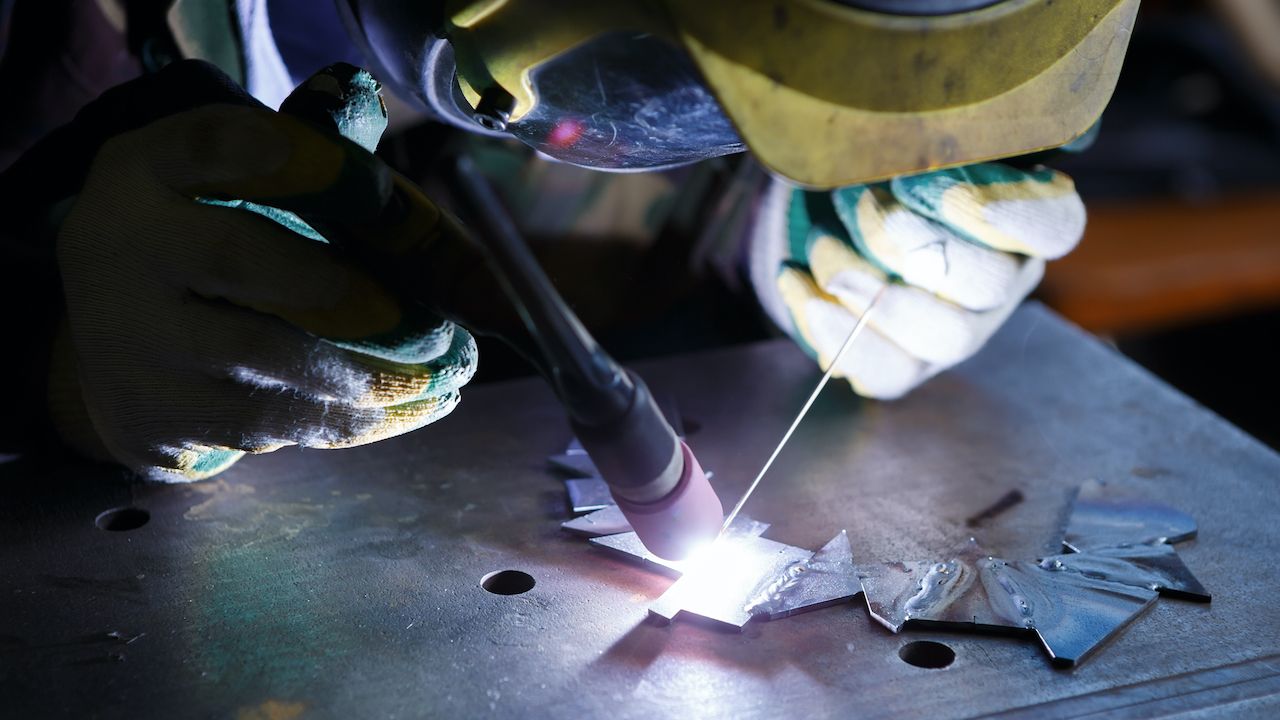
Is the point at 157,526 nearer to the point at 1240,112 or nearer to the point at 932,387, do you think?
the point at 932,387

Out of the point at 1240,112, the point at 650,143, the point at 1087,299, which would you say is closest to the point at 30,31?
the point at 650,143

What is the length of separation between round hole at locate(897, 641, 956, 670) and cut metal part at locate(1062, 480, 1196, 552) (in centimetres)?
22

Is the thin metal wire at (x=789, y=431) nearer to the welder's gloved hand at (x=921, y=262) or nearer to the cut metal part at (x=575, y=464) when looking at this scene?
the welder's gloved hand at (x=921, y=262)

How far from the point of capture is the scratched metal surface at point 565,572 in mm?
798

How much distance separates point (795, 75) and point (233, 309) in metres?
0.52

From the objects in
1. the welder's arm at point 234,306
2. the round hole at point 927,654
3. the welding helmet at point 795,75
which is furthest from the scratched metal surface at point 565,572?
the welding helmet at point 795,75

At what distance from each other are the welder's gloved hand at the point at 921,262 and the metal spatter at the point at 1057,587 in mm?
349

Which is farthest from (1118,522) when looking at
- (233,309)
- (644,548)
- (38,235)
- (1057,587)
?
(38,235)

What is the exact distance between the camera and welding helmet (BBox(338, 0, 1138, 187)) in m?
0.67

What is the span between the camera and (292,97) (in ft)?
3.09

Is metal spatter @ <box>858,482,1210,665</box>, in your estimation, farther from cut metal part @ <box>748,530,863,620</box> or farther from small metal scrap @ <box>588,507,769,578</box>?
small metal scrap @ <box>588,507,769,578</box>

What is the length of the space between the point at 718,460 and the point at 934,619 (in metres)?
0.36

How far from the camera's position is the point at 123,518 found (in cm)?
107

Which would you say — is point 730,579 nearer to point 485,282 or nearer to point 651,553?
point 651,553
